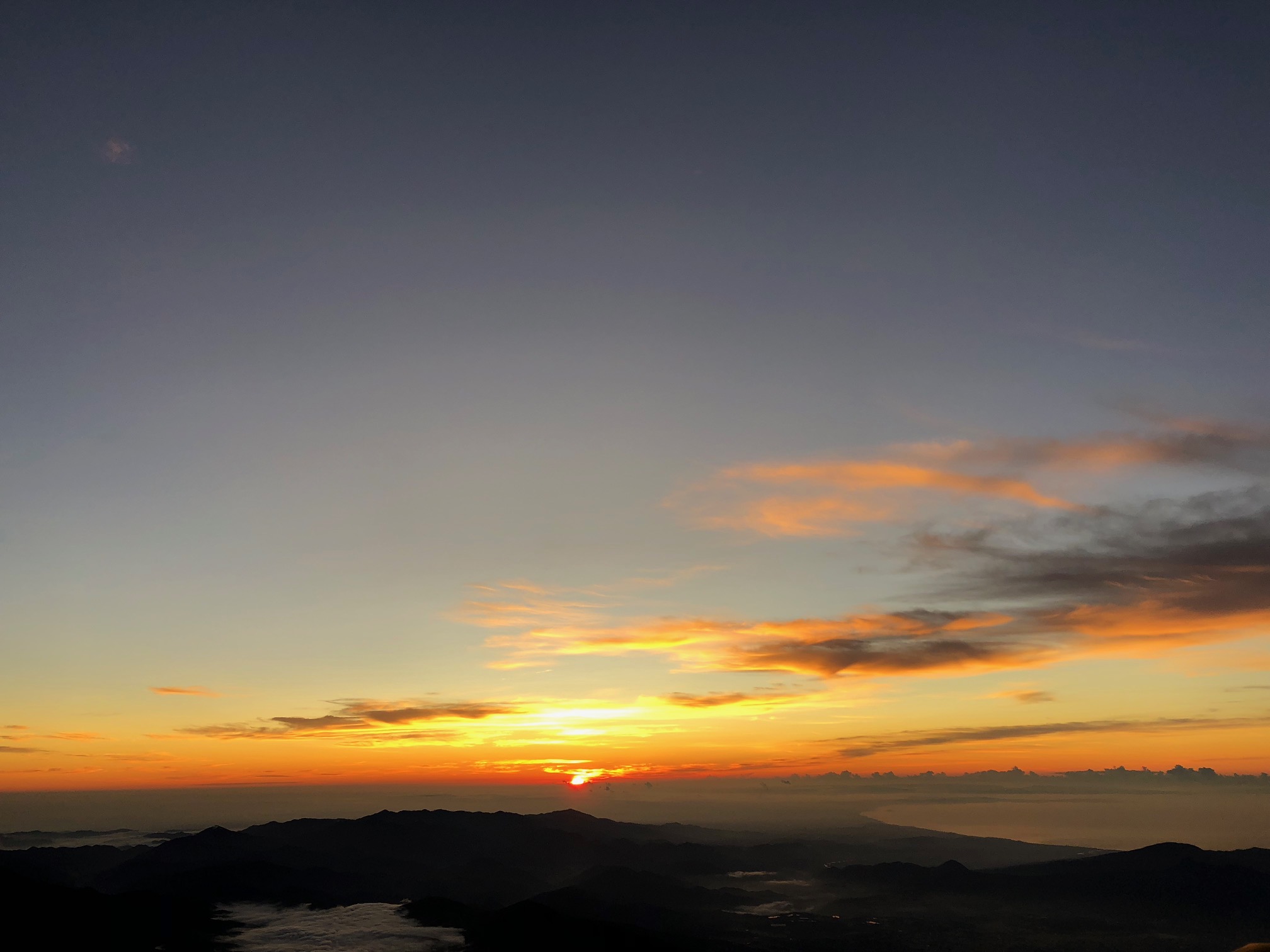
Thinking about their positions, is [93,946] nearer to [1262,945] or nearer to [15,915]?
[15,915]

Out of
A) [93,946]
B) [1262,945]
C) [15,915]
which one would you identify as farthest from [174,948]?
[1262,945]

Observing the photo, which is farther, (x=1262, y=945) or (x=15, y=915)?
(x=15, y=915)

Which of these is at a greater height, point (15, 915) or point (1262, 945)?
point (1262, 945)

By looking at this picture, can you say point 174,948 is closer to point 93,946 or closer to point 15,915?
point 93,946

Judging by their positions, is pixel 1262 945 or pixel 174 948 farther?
pixel 174 948

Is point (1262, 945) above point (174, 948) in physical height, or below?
above

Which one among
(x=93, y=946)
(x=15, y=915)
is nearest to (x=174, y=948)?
(x=93, y=946)

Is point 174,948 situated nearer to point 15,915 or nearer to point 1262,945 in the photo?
point 15,915

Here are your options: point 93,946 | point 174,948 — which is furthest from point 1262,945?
point 93,946
